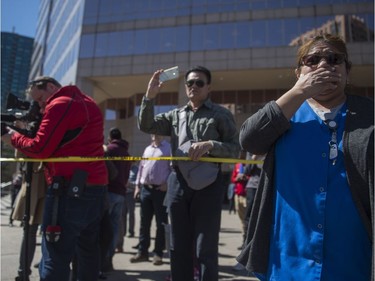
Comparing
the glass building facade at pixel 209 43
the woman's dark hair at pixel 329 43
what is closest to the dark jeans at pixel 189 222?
the woman's dark hair at pixel 329 43

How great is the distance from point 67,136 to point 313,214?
6.29 feet

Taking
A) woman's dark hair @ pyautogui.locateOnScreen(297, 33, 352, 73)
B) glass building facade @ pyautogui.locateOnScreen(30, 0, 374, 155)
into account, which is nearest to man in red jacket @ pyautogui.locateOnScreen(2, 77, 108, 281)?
woman's dark hair @ pyautogui.locateOnScreen(297, 33, 352, 73)

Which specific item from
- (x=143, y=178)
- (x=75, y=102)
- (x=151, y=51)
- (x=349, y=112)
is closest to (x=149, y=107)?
(x=75, y=102)

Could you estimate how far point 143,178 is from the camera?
5652mm

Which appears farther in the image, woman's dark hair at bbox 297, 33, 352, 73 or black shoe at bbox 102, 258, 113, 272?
black shoe at bbox 102, 258, 113, 272

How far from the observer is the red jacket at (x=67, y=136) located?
8.44ft

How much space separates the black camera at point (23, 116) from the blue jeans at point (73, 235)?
644 millimetres

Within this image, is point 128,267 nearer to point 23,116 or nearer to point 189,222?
point 189,222

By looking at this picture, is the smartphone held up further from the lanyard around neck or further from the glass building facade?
the glass building facade

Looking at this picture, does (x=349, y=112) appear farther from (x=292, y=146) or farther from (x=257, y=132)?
(x=257, y=132)

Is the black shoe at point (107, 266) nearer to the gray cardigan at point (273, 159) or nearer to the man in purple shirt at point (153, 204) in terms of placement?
the man in purple shirt at point (153, 204)

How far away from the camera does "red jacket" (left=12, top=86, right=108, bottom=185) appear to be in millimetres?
2571

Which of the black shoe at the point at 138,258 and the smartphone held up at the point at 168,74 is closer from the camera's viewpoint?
the smartphone held up at the point at 168,74

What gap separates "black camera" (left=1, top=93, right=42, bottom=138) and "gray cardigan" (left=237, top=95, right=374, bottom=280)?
6.51 feet
